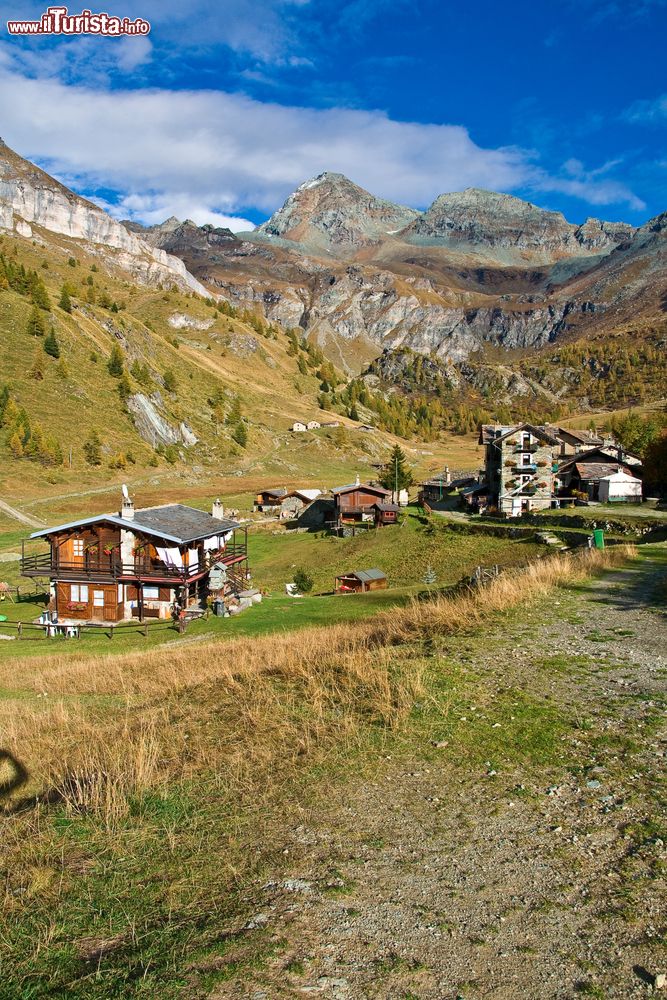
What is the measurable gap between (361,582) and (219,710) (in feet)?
122

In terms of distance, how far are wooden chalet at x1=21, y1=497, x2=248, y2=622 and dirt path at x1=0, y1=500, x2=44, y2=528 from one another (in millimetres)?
37392

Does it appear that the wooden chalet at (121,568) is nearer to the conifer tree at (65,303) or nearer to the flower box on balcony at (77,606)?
the flower box on balcony at (77,606)

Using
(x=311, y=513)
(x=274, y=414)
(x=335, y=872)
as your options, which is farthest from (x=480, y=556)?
(x=274, y=414)

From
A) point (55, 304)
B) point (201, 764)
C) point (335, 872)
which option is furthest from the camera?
point (55, 304)

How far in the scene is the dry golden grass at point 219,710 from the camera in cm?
1060

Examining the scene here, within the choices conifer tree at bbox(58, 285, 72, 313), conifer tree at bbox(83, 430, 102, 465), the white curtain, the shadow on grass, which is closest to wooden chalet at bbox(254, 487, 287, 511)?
conifer tree at bbox(83, 430, 102, 465)

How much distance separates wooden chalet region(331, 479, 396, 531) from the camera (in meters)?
79.2

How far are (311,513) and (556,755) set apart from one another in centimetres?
7762

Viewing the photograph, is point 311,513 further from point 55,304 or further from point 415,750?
point 55,304

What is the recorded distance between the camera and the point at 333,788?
31.8 feet

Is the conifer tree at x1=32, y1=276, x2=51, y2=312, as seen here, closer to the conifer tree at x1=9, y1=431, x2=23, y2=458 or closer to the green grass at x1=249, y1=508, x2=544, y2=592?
the conifer tree at x1=9, y1=431, x2=23, y2=458

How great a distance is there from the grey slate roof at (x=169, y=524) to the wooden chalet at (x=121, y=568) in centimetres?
8

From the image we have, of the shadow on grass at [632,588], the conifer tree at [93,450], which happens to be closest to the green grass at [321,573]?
the shadow on grass at [632,588]

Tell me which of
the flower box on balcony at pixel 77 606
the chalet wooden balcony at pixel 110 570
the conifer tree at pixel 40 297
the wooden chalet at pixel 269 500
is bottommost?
the flower box on balcony at pixel 77 606
